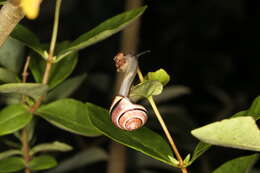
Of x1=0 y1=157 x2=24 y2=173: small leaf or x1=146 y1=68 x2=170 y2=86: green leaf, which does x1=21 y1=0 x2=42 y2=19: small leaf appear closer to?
x1=146 y1=68 x2=170 y2=86: green leaf

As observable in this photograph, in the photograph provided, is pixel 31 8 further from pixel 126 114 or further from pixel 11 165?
pixel 11 165

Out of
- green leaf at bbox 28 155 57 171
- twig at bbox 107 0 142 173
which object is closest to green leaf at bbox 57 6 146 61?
green leaf at bbox 28 155 57 171

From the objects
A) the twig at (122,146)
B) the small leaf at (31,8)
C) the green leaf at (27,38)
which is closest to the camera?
the small leaf at (31,8)

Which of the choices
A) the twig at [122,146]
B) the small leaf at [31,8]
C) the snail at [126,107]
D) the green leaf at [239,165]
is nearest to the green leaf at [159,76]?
the snail at [126,107]

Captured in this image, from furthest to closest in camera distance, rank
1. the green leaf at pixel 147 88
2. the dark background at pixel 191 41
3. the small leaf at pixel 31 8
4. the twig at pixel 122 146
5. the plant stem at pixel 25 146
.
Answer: the dark background at pixel 191 41, the twig at pixel 122 146, the plant stem at pixel 25 146, the green leaf at pixel 147 88, the small leaf at pixel 31 8

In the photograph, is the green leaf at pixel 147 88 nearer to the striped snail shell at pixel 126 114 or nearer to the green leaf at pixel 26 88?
the striped snail shell at pixel 126 114

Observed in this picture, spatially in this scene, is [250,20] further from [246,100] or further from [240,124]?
[240,124]

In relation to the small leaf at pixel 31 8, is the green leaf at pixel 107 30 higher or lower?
lower
